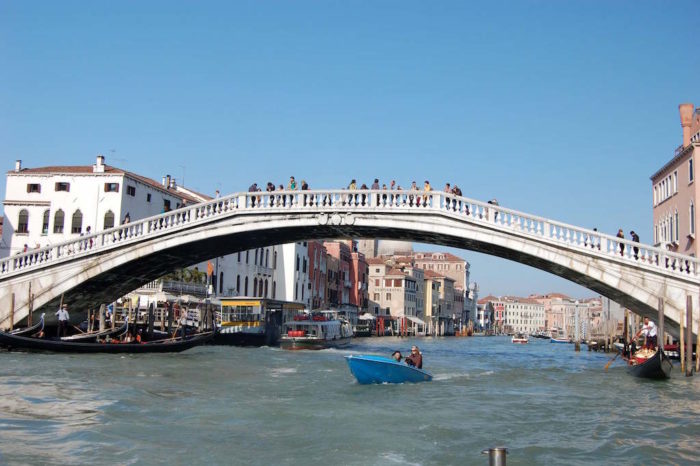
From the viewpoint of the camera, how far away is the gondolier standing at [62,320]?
66.6 feet

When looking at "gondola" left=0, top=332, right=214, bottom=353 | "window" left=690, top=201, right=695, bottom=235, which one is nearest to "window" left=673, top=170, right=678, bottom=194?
"window" left=690, top=201, right=695, bottom=235

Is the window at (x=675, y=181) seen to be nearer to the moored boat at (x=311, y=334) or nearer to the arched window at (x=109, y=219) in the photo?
the moored boat at (x=311, y=334)

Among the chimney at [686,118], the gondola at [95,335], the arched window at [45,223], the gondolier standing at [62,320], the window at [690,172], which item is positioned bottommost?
the gondola at [95,335]

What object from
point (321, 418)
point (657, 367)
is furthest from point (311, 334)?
point (321, 418)

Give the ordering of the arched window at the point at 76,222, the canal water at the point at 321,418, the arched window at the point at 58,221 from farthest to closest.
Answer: the arched window at the point at 58,221
the arched window at the point at 76,222
the canal water at the point at 321,418

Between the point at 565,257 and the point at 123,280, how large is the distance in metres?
12.7

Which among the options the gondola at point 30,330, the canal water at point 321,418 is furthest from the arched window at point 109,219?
the canal water at point 321,418

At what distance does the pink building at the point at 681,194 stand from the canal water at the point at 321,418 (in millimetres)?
6487

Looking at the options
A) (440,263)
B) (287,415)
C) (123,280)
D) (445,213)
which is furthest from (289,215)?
(440,263)

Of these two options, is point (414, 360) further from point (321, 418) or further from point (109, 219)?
point (109, 219)

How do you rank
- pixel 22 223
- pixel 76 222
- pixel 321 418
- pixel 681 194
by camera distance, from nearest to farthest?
pixel 321 418 → pixel 681 194 → pixel 76 222 → pixel 22 223

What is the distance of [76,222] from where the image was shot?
95.9ft

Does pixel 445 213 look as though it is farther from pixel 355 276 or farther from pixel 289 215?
pixel 355 276

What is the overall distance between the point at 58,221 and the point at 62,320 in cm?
995
